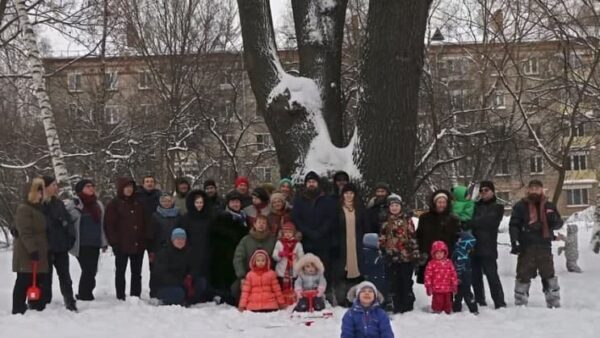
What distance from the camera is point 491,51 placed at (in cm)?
2217

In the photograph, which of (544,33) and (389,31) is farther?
(544,33)

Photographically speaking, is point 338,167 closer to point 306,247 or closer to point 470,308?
point 306,247

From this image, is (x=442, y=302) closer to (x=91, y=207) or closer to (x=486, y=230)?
(x=486, y=230)

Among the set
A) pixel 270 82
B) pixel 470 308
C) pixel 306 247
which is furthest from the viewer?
pixel 270 82

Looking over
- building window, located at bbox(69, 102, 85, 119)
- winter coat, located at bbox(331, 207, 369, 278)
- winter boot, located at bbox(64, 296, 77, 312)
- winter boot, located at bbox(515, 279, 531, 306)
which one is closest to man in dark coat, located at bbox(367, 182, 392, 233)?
winter coat, located at bbox(331, 207, 369, 278)

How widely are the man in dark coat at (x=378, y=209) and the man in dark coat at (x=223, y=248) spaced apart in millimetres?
1707

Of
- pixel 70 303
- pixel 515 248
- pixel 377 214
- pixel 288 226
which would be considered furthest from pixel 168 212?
pixel 515 248

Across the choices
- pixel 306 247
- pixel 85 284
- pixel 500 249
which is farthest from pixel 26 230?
pixel 500 249

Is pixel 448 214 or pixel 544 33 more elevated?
pixel 544 33

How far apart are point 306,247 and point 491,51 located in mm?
14534

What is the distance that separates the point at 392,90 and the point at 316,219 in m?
2.04

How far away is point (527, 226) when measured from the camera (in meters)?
9.34

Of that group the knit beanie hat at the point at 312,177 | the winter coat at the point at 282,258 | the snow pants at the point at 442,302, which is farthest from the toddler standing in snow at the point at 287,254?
the snow pants at the point at 442,302

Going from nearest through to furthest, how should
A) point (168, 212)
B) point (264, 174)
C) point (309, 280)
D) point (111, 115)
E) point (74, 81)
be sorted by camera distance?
point (309, 280) < point (168, 212) < point (111, 115) < point (74, 81) < point (264, 174)
